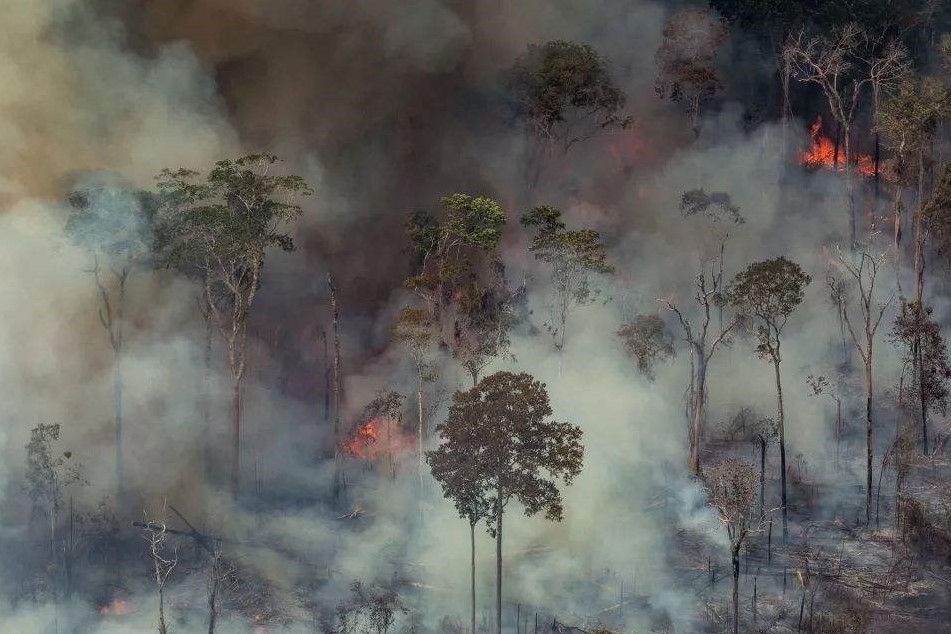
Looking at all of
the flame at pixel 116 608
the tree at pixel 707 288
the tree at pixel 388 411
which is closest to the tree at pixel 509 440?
the flame at pixel 116 608

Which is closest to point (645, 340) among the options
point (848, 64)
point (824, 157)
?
point (848, 64)

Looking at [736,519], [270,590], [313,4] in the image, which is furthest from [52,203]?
[736,519]

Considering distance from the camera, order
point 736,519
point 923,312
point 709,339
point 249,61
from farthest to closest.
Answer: point 249,61 < point 709,339 < point 923,312 < point 736,519

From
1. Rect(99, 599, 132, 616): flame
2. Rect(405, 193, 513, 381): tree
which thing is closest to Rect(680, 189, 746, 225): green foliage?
Rect(405, 193, 513, 381): tree

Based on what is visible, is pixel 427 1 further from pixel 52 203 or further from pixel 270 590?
pixel 270 590

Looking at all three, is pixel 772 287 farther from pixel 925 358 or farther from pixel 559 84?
pixel 559 84

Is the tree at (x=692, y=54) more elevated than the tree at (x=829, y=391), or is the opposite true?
the tree at (x=692, y=54)

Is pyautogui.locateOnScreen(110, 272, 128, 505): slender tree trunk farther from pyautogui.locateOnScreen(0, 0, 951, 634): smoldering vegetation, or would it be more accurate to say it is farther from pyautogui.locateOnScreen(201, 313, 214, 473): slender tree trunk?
pyautogui.locateOnScreen(201, 313, 214, 473): slender tree trunk

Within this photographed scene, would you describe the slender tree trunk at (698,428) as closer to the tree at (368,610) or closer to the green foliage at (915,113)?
the green foliage at (915,113)
